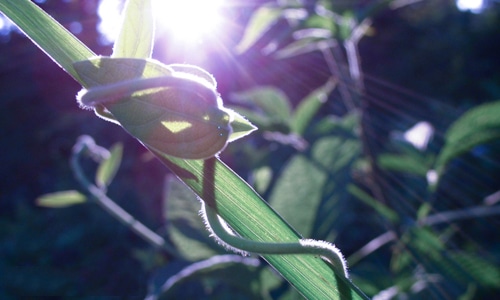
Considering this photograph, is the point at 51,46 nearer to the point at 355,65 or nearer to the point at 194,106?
the point at 194,106

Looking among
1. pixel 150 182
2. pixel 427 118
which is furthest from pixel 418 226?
pixel 150 182

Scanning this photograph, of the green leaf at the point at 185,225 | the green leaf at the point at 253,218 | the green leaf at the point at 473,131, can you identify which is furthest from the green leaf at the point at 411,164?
the green leaf at the point at 253,218

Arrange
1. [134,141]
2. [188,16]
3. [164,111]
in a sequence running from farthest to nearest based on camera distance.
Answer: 1. [134,141]
2. [188,16]
3. [164,111]

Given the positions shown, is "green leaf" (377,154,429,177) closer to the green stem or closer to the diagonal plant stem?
the diagonal plant stem

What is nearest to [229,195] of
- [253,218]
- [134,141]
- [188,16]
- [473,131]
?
[253,218]

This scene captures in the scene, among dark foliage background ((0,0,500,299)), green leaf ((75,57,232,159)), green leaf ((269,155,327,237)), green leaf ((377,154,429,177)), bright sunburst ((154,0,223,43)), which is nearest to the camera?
green leaf ((75,57,232,159))

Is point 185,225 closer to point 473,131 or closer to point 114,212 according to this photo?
point 114,212

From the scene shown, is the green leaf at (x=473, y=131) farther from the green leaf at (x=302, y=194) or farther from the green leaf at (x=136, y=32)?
the green leaf at (x=136, y=32)

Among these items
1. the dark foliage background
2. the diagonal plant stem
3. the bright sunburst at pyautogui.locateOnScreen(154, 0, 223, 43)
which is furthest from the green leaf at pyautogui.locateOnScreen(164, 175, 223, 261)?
the dark foliage background
